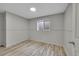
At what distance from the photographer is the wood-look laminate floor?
141 centimetres

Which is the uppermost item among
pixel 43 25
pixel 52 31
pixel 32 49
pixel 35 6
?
pixel 35 6

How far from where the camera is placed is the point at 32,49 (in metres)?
1.49

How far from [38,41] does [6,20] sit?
758 mm

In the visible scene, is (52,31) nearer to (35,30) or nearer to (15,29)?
(35,30)

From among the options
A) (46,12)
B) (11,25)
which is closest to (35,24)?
(46,12)

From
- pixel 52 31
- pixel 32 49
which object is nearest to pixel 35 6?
pixel 52 31

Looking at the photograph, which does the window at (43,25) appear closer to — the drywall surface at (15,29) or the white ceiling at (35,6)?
the white ceiling at (35,6)

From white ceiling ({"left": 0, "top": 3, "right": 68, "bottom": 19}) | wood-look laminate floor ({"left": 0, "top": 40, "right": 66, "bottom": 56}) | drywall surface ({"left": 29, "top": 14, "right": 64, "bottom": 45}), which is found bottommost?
wood-look laminate floor ({"left": 0, "top": 40, "right": 66, "bottom": 56})

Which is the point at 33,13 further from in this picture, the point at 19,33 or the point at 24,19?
the point at 19,33

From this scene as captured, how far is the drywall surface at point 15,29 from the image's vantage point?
1.41 m

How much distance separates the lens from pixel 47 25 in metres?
1.47

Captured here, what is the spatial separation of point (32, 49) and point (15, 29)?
0.53 meters

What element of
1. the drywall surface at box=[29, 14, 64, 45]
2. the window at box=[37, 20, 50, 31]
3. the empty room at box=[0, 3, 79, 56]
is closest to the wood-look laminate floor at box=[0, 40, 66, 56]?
the empty room at box=[0, 3, 79, 56]

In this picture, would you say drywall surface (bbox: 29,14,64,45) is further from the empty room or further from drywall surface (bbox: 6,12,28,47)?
drywall surface (bbox: 6,12,28,47)
